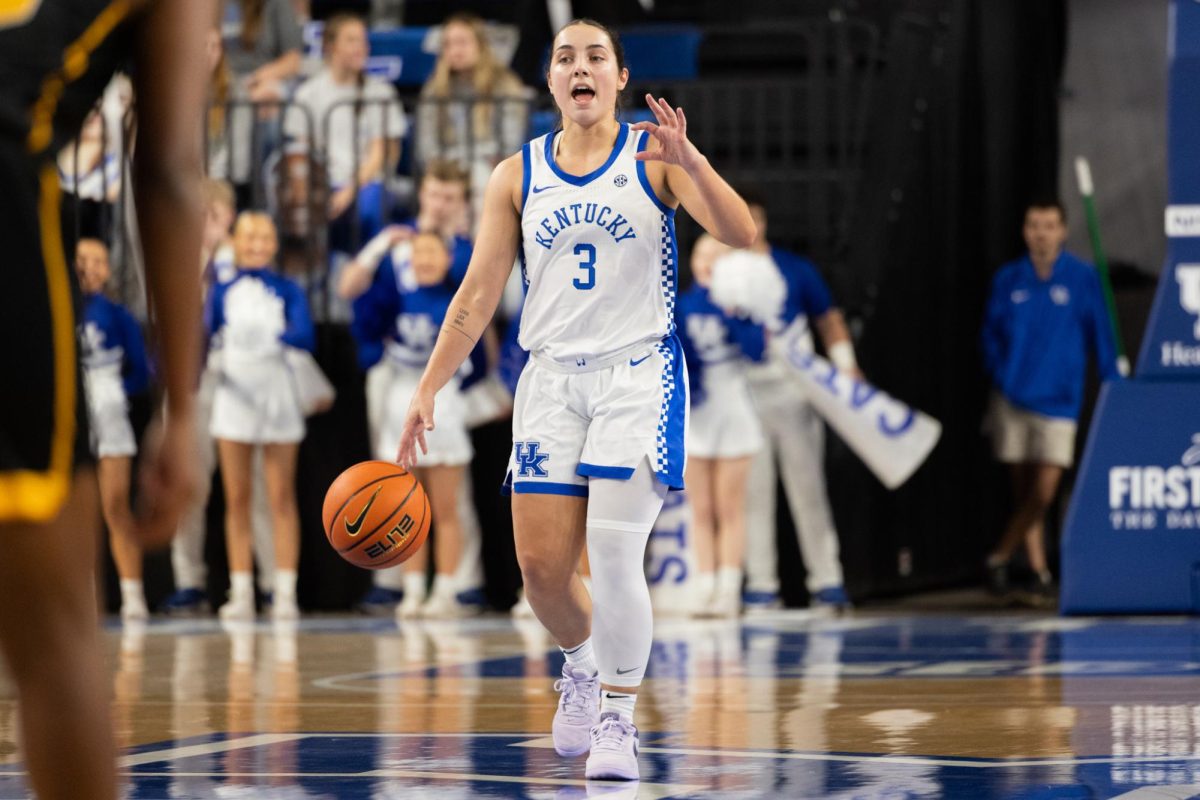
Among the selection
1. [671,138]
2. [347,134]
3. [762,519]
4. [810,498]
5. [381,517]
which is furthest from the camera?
[347,134]

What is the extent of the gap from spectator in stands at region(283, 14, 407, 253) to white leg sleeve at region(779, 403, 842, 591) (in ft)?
10.9

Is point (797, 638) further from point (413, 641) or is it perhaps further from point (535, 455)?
point (535, 455)

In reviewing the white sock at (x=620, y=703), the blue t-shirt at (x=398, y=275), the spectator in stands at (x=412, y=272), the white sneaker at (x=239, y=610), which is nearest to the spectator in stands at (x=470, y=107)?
the spectator in stands at (x=412, y=272)

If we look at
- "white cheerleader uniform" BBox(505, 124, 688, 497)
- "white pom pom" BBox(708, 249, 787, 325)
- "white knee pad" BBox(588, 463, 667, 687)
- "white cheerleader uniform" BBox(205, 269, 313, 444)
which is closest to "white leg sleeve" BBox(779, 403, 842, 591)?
"white pom pom" BBox(708, 249, 787, 325)

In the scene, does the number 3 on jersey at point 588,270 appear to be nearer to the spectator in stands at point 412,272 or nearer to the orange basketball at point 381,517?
the orange basketball at point 381,517

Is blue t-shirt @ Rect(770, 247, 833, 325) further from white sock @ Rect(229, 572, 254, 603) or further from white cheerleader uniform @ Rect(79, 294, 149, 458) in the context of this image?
white cheerleader uniform @ Rect(79, 294, 149, 458)

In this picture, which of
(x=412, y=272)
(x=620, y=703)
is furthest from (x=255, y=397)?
(x=620, y=703)

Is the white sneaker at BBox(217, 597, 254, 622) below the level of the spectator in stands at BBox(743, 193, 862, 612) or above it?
below

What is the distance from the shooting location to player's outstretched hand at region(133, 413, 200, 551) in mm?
2609

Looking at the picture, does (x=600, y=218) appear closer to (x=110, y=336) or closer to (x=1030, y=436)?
(x=110, y=336)

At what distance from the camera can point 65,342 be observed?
8.56ft

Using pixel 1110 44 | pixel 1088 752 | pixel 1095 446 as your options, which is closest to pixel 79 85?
pixel 1088 752

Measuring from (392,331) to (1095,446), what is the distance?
435 cm

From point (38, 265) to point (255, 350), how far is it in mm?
10074
